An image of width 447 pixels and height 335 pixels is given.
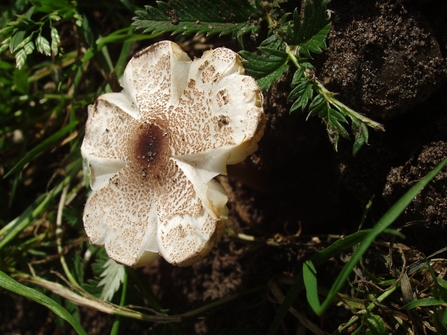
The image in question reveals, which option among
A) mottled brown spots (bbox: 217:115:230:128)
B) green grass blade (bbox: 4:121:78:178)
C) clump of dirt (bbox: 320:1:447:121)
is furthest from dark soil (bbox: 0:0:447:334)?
green grass blade (bbox: 4:121:78:178)

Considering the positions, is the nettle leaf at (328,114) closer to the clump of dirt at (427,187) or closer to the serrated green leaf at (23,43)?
the clump of dirt at (427,187)

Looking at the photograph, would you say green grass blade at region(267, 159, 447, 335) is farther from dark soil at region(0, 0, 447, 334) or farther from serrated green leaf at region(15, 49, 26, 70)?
serrated green leaf at region(15, 49, 26, 70)

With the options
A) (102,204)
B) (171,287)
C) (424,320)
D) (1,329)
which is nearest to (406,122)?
(424,320)

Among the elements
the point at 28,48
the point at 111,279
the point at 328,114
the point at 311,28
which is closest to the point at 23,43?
the point at 28,48

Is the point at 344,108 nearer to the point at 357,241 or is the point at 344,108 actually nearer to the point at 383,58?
the point at 383,58

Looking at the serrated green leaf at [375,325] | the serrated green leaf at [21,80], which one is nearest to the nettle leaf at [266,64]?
the serrated green leaf at [375,325]
